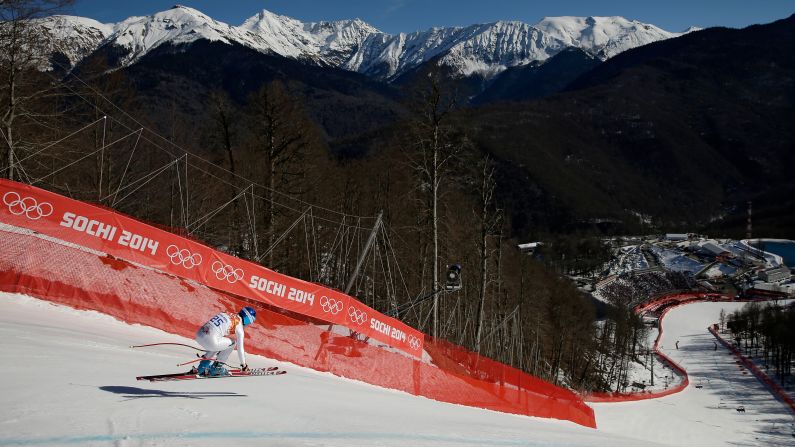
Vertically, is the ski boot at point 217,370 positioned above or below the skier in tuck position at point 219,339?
below

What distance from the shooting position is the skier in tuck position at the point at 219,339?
9.53 meters

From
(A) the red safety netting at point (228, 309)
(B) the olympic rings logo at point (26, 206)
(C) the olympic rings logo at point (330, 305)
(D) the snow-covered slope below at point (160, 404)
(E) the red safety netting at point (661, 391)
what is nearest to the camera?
(D) the snow-covered slope below at point (160, 404)

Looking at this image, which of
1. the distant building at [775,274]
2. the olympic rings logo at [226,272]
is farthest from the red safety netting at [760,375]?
the distant building at [775,274]

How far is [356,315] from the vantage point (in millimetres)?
16719

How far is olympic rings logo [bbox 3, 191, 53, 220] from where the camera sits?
12211 millimetres

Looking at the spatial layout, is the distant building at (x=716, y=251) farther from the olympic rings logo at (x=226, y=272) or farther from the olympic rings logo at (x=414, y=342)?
the olympic rings logo at (x=226, y=272)

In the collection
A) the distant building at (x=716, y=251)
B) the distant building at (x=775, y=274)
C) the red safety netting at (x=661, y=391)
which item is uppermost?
the distant building at (x=716, y=251)

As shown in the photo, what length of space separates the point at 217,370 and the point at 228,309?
498 cm

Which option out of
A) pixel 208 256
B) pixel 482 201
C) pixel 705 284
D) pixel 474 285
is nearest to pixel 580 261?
pixel 705 284

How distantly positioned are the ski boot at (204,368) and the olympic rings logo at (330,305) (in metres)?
6.22

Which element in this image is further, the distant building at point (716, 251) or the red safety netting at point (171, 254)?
the distant building at point (716, 251)

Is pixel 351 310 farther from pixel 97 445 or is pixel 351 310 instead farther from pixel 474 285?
pixel 474 285

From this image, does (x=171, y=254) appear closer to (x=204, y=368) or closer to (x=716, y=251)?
(x=204, y=368)

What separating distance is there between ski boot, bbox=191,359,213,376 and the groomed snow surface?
0.25 m
